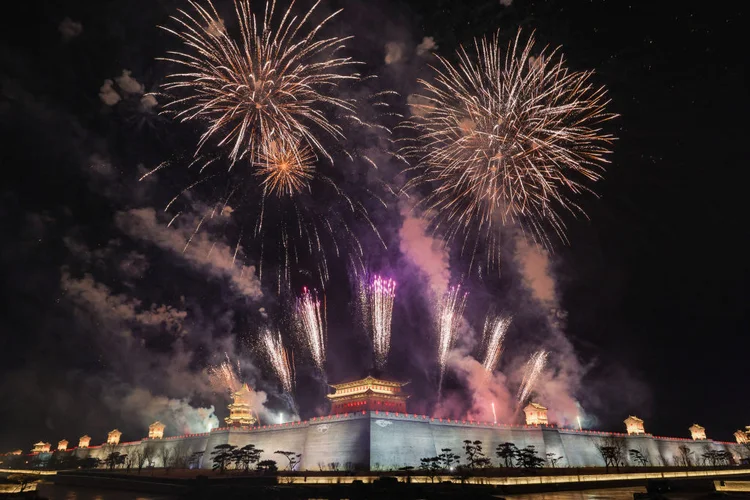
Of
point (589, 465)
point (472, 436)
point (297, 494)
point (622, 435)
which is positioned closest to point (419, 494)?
point (297, 494)

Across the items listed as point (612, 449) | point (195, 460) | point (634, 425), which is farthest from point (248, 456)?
point (634, 425)

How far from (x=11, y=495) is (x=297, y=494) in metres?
17.1

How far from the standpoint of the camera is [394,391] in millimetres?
57281

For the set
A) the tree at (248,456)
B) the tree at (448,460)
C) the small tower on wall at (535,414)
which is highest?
the small tower on wall at (535,414)

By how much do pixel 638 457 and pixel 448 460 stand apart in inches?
1224

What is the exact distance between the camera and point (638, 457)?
58.6m

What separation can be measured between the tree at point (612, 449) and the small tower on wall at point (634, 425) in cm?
576

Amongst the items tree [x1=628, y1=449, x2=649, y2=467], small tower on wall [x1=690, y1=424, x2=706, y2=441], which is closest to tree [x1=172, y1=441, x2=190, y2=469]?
tree [x1=628, y1=449, x2=649, y2=467]

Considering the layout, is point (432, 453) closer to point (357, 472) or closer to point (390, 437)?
point (390, 437)

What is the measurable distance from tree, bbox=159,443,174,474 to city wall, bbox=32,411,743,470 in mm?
213

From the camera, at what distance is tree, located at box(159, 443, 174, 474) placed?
199 ft

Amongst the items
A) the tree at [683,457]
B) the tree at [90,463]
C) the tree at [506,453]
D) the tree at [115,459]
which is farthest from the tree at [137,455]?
the tree at [683,457]

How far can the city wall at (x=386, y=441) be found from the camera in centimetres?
4306

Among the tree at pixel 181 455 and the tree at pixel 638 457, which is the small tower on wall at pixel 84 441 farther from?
the tree at pixel 638 457
